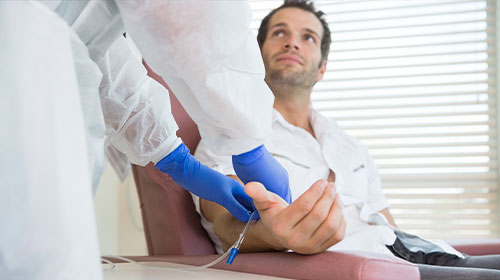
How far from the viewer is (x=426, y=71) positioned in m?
2.34

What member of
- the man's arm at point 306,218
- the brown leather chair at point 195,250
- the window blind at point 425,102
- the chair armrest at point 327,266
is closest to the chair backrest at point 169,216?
the brown leather chair at point 195,250

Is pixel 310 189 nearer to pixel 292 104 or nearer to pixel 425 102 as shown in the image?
pixel 292 104

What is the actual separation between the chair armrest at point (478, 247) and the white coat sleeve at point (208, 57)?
3.50ft

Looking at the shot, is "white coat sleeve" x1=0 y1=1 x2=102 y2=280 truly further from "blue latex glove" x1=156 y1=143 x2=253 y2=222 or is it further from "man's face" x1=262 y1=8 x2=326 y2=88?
"man's face" x1=262 y1=8 x2=326 y2=88

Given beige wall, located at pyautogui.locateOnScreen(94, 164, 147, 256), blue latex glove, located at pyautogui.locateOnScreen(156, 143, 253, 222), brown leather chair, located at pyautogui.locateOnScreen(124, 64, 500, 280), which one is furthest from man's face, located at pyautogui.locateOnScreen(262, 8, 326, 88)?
beige wall, located at pyautogui.locateOnScreen(94, 164, 147, 256)

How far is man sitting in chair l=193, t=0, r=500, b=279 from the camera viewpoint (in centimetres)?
85

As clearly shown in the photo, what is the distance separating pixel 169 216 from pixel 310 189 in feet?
1.77

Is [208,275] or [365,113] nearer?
[208,275]

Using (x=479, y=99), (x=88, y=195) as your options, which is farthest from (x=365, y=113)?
(x=88, y=195)

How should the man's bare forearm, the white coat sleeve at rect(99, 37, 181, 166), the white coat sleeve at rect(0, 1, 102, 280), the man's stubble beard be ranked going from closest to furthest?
the white coat sleeve at rect(0, 1, 102, 280) < the white coat sleeve at rect(99, 37, 181, 166) < the man's bare forearm < the man's stubble beard

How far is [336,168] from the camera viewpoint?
1556 millimetres

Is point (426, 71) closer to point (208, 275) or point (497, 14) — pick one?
point (497, 14)

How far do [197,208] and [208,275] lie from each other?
1.33 ft

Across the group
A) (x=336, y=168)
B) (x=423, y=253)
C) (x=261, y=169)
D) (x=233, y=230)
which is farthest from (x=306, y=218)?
(x=336, y=168)
